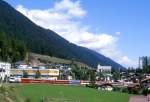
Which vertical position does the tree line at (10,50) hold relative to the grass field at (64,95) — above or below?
above

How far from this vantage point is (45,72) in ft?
624

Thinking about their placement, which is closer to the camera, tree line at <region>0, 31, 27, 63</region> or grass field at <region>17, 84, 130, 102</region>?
grass field at <region>17, 84, 130, 102</region>

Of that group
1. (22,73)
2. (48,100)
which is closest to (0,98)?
(48,100)

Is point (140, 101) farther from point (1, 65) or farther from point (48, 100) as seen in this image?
point (1, 65)

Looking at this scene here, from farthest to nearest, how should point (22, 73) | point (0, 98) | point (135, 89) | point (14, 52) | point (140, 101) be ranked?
1. point (22, 73)
2. point (14, 52)
3. point (135, 89)
4. point (140, 101)
5. point (0, 98)

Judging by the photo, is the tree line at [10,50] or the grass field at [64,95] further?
the tree line at [10,50]

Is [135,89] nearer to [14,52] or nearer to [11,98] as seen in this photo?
[11,98]

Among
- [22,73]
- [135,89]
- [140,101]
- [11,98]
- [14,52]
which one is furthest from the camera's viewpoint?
[22,73]

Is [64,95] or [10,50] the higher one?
[10,50]

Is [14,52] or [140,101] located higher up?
[14,52]

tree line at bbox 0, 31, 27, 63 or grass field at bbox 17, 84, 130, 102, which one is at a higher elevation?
tree line at bbox 0, 31, 27, 63

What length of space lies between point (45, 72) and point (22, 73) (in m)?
9.16

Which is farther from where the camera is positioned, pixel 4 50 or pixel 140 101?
pixel 4 50

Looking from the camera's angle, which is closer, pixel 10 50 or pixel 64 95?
pixel 64 95
